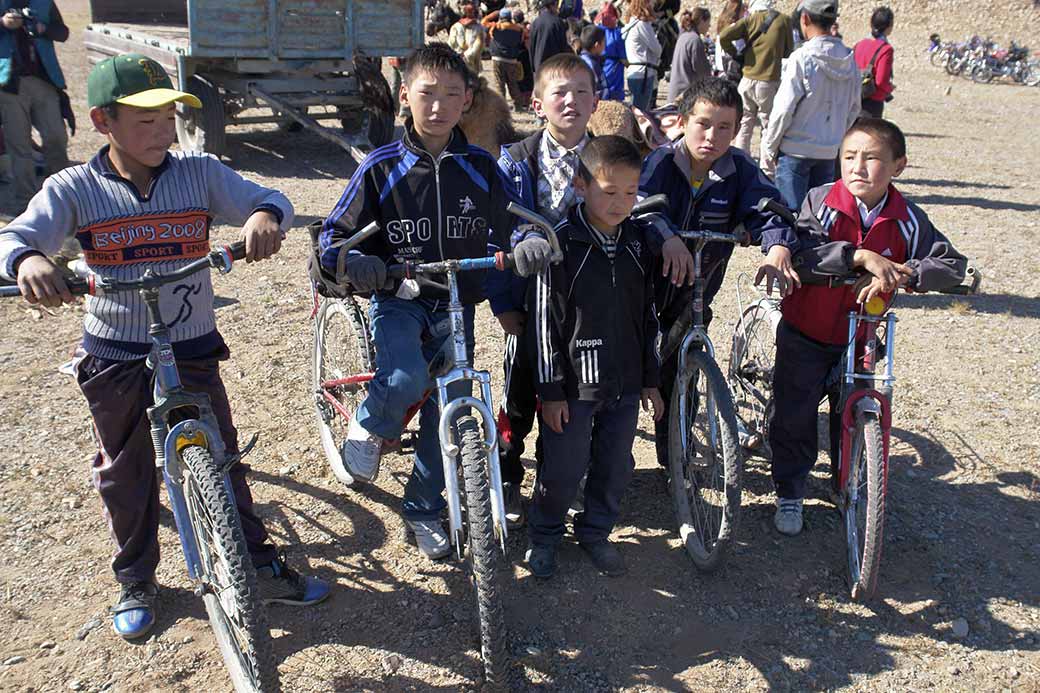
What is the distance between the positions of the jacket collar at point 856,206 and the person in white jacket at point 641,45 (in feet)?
28.6

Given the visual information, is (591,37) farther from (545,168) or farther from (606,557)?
(606,557)

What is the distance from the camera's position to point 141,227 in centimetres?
295

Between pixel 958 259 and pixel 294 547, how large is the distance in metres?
2.93

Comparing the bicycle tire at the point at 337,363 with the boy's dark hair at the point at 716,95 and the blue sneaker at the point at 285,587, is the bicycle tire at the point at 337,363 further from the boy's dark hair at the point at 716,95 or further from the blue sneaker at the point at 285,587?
the boy's dark hair at the point at 716,95

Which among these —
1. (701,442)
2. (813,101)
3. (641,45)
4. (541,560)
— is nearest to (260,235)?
(541,560)

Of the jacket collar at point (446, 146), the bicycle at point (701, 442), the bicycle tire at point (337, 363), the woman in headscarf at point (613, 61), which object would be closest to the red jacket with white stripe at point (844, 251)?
the bicycle at point (701, 442)

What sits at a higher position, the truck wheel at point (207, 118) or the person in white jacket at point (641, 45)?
the person in white jacket at point (641, 45)

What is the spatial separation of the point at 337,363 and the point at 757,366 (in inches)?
83.0

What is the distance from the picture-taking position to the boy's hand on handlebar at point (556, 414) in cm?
344

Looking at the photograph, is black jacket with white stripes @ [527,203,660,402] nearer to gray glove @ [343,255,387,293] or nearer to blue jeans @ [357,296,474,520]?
blue jeans @ [357,296,474,520]

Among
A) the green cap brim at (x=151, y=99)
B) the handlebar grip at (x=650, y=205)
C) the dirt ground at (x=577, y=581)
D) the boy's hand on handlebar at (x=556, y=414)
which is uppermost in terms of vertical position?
the green cap brim at (x=151, y=99)

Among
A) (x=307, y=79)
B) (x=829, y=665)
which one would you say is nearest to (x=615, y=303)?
(x=829, y=665)

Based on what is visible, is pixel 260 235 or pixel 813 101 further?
pixel 813 101

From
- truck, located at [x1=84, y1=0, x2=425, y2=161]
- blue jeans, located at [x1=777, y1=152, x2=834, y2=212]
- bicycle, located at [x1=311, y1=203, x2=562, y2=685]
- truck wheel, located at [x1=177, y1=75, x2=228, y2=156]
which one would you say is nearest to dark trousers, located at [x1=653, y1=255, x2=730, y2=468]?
bicycle, located at [x1=311, y1=203, x2=562, y2=685]
